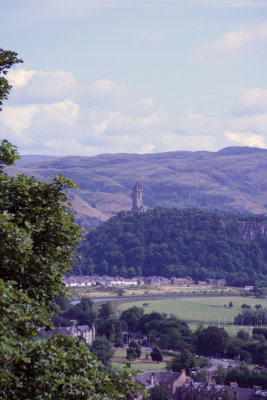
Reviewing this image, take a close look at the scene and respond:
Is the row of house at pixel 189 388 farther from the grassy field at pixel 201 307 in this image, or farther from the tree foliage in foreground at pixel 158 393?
the grassy field at pixel 201 307

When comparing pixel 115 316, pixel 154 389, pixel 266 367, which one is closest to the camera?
pixel 154 389

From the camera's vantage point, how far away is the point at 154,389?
77.1 metres

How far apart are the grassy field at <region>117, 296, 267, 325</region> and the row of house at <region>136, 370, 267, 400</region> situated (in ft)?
179

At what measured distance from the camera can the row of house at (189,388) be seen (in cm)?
7619

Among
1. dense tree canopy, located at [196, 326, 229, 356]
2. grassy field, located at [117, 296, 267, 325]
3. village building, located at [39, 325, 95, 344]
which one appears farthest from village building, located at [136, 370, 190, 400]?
grassy field, located at [117, 296, 267, 325]

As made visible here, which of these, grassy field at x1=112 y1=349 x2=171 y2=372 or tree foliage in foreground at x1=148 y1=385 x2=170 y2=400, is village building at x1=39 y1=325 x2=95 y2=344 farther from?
tree foliage in foreground at x1=148 y1=385 x2=170 y2=400

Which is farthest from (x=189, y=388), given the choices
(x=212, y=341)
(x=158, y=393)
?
(x=212, y=341)

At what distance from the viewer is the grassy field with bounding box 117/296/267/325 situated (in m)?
145

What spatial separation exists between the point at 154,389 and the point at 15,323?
64518 millimetres

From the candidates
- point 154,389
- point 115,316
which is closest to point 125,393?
point 154,389

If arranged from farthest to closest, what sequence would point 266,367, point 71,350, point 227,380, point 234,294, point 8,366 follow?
1. point 234,294
2. point 266,367
3. point 227,380
4. point 71,350
5. point 8,366

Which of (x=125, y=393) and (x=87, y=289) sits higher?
(x=125, y=393)

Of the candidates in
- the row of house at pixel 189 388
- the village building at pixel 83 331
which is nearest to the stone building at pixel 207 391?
the row of house at pixel 189 388

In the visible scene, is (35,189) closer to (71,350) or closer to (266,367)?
(71,350)
